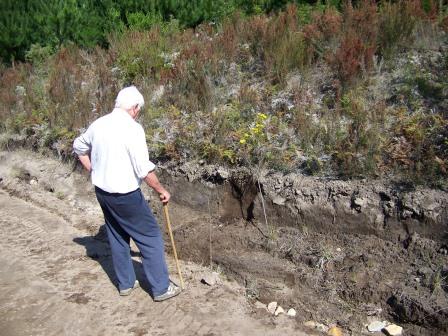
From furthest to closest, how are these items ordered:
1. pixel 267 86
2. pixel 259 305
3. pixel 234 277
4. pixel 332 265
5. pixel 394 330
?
1. pixel 267 86
2. pixel 234 277
3. pixel 332 265
4. pixel 259 305
5. pixel 394 330

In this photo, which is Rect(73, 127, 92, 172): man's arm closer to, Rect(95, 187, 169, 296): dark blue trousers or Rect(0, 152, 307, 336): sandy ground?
Rect(95, 187, 169, 296): dark blue trousers

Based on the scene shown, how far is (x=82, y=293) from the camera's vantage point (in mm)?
5496

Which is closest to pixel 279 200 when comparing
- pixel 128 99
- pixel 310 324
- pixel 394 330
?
pixel 310 324

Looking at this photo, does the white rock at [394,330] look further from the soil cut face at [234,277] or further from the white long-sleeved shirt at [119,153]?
the white long-sleeved shirt at [119,153]

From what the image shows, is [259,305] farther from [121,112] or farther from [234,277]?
[121,112]

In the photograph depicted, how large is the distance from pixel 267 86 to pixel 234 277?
3.04 metres

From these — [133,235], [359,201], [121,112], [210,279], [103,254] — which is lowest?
[103,254]

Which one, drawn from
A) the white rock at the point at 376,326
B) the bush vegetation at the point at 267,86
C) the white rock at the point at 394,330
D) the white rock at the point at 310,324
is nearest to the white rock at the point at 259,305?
the white rock at the point at 310,324

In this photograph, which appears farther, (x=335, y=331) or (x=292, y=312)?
(x=292, y=312)

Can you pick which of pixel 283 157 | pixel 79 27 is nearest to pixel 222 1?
pixel 79 27

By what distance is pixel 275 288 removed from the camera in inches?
212

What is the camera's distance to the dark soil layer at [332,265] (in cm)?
490

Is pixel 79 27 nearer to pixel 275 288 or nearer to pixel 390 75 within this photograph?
pixel 390 75

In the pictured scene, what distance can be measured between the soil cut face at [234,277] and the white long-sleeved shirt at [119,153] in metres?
1.22
